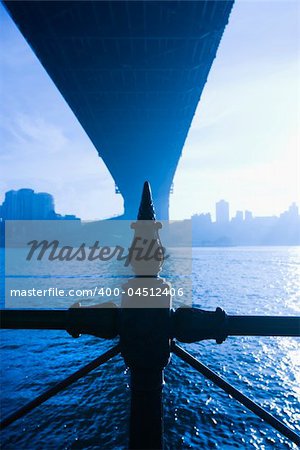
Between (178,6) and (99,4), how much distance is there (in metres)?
4.60

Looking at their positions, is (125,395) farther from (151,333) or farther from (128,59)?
(128,59)

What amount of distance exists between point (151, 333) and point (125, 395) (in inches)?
270

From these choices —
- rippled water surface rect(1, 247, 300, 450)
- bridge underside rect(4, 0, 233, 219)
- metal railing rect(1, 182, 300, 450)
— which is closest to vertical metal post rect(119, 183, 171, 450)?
metal railing rect(1, 182, 300, 450)

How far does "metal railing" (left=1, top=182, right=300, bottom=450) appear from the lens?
58.4 inches

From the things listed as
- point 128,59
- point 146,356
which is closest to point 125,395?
point 146,356

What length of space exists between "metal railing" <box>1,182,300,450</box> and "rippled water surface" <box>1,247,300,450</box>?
495cm

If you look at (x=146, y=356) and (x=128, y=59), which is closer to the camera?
(x=146, y=356)

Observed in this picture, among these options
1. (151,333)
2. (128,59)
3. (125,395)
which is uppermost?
(128,59)

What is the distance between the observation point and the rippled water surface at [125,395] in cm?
579

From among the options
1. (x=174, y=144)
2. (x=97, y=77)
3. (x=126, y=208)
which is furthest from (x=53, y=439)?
(x=126, y=208)

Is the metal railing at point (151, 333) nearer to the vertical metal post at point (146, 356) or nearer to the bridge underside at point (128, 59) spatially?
the vertical metal post at point (146, 356)

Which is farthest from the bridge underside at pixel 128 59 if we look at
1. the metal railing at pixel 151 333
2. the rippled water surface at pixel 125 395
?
the metal railing at pixel 151 333

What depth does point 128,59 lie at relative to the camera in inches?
898

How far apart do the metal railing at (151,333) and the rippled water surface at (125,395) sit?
4.95 m
